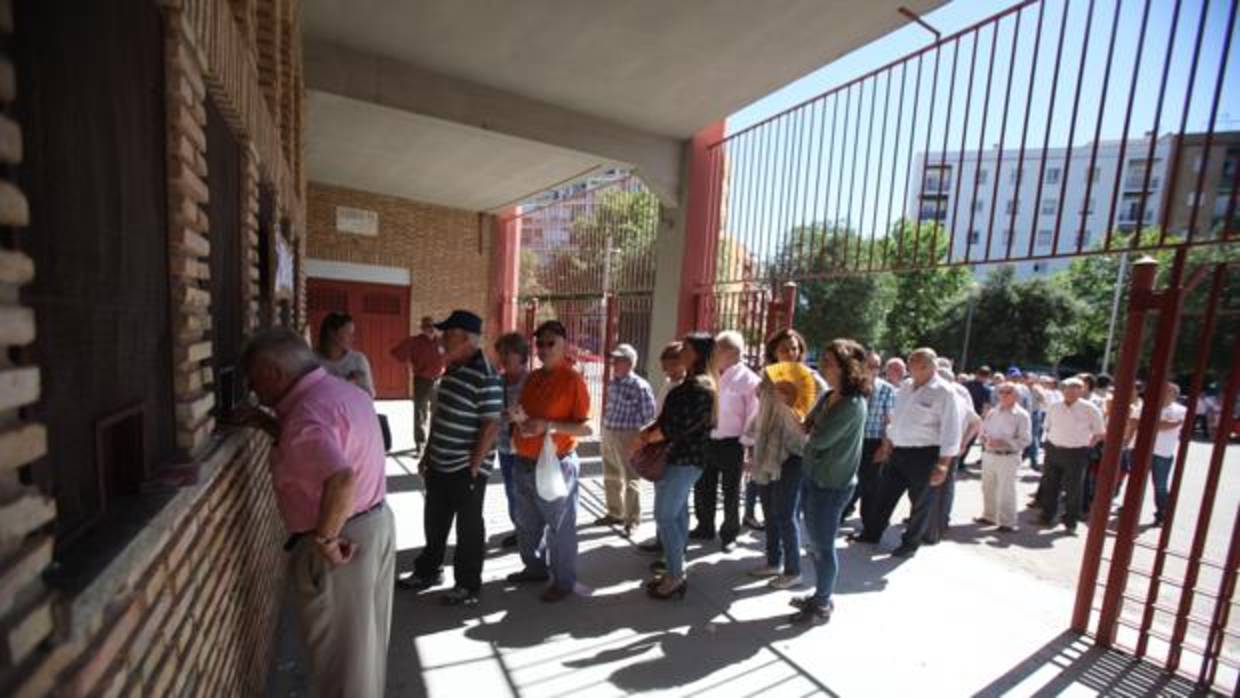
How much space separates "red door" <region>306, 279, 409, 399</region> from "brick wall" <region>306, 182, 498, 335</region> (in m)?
0.40

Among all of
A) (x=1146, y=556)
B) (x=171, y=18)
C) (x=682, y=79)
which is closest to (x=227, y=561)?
(x=171, y=18)

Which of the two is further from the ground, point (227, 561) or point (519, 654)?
point (227, 561)

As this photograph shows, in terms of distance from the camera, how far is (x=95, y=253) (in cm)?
130

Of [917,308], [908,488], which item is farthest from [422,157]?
[917,308]

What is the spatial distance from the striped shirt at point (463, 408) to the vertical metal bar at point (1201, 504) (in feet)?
12.3

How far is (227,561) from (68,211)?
4.96ft

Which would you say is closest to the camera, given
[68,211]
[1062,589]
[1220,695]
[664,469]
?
[68,211]

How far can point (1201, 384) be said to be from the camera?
10.8ft

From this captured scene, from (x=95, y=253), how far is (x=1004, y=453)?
7316 millimetres

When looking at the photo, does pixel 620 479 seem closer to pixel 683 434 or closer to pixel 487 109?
pixel 683 434

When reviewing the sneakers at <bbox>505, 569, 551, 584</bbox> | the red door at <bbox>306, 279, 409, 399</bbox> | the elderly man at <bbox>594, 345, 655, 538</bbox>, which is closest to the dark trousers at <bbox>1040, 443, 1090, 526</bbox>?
the elderly man at <bbox>594, 345, 655, 538</bbox>

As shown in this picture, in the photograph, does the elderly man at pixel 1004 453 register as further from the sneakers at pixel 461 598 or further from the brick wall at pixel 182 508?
the brick wall at pixel 182 508

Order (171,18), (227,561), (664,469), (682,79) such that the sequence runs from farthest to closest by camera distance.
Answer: (682,79), (664,469), (227,561), (171,18)

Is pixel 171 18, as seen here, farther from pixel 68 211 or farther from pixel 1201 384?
pixel 1201 384
